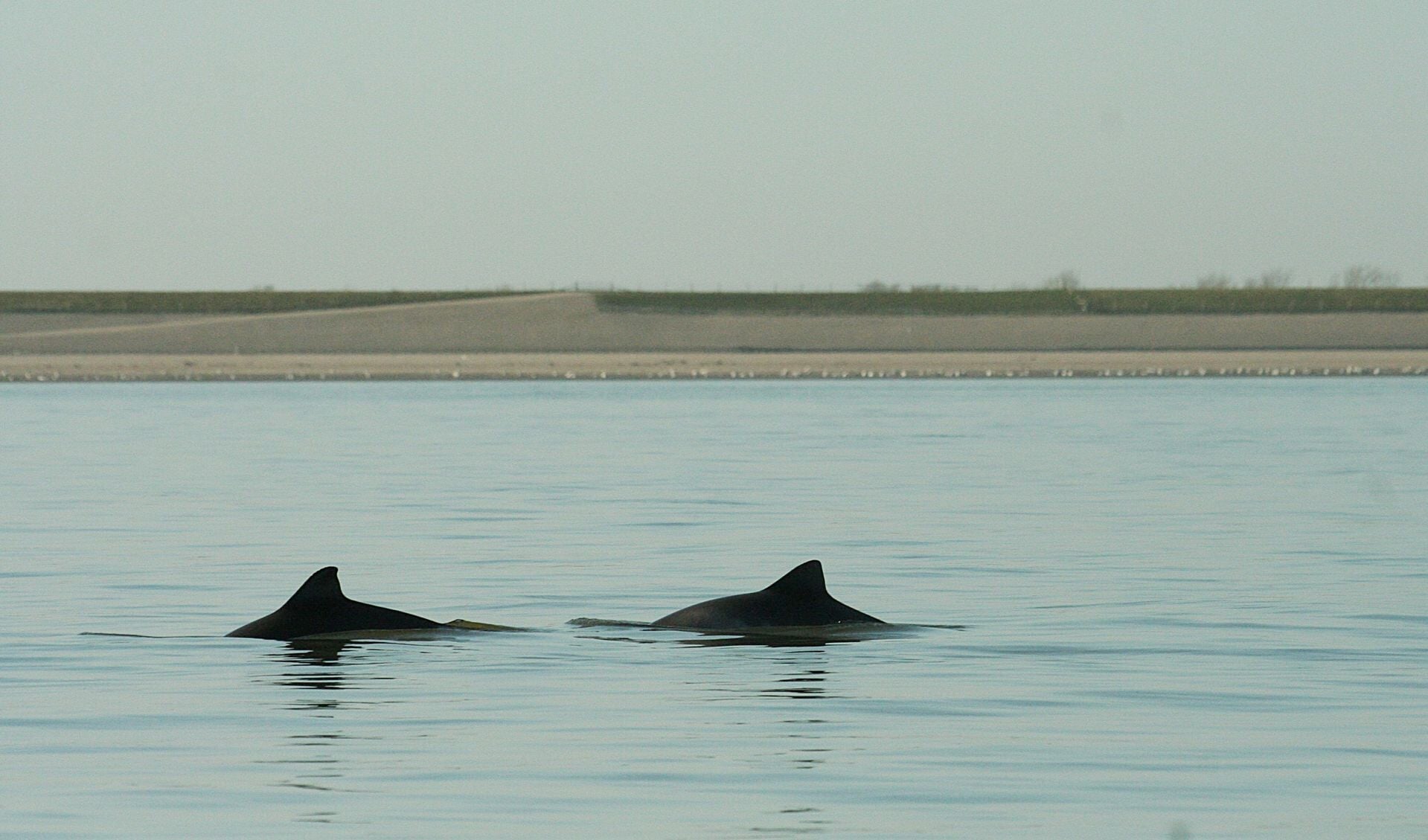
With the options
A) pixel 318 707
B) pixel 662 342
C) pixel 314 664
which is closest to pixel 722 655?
pixel 314 664

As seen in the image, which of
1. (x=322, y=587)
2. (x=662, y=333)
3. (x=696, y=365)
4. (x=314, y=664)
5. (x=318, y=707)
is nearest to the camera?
(x=318, y=707)

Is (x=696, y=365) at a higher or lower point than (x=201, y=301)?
lower

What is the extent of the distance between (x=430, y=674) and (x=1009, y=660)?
3.88 metres

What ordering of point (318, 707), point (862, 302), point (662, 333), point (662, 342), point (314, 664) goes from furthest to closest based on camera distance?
1. point (862, 302)
2. point (662, 333)
3. point (662, 342)
4. point (314, 664)
5. point (318, 707)

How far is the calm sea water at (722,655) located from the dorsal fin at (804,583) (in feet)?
1.39

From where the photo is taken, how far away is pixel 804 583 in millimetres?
16453

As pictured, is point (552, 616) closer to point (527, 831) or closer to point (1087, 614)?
point (1087, 614)

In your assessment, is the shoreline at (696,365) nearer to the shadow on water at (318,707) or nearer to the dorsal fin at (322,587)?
the dorsal fin at (322,587)

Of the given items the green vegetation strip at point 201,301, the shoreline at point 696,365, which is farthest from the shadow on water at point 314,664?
the green vegetation strip at point 201,301

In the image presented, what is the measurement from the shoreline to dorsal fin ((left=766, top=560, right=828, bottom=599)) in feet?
240

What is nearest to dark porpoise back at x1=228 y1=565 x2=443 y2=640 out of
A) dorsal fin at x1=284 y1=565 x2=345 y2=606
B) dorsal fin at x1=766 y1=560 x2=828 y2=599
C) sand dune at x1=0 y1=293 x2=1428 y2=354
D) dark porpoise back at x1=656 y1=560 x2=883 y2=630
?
dorsal fin at x1=284 y1=565 x2=345 y2=606

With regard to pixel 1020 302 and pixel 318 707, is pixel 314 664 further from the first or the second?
pixel 1020 302

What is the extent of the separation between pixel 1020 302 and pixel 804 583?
360 ft

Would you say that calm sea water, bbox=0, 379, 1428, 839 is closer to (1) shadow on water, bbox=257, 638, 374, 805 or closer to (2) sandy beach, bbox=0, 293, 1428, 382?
(1) shadow on water, bbox=257, 638, 374, 805
